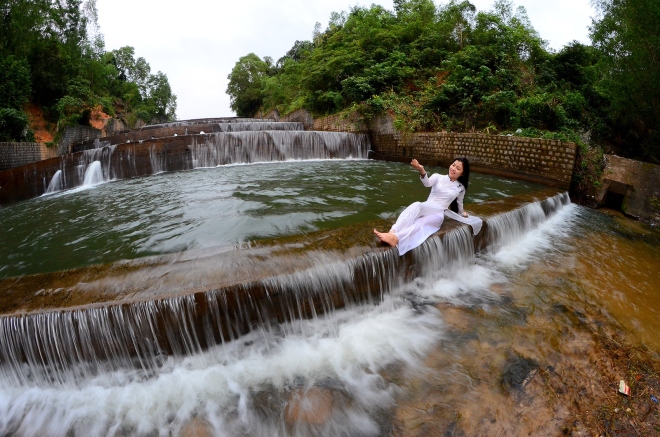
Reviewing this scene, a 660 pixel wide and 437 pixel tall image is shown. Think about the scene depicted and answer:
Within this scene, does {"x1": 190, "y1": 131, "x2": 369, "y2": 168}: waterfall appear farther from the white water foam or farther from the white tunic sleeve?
the white water foam

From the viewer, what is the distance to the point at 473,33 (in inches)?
653

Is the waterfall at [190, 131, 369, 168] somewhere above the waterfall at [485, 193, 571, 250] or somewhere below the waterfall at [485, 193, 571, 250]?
above

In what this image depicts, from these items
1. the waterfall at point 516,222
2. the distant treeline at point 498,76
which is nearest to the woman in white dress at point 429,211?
the waterfall at point 516,222

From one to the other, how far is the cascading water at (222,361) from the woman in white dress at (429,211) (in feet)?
1.84

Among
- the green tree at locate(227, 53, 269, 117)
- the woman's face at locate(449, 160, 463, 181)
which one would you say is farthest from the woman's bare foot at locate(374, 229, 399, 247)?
the green tree at locate(227, 53, 269, 117)

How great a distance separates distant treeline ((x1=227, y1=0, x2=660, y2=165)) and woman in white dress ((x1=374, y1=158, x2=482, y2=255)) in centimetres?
725

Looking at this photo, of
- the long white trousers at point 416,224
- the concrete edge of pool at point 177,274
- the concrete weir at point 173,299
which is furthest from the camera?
the long white trousers at point 416,224

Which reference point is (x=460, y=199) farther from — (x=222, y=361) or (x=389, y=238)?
(x=222, y=361)

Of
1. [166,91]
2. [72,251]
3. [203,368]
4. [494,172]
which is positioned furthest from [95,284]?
[166,91]

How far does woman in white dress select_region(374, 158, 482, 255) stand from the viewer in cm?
393

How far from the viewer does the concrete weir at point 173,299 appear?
2.80 meters

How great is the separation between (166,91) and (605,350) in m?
66.7

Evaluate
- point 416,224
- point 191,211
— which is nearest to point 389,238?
point 416,224

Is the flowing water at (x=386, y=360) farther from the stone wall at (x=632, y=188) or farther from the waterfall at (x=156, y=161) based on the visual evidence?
the waterfall at (x=156, y=161)
